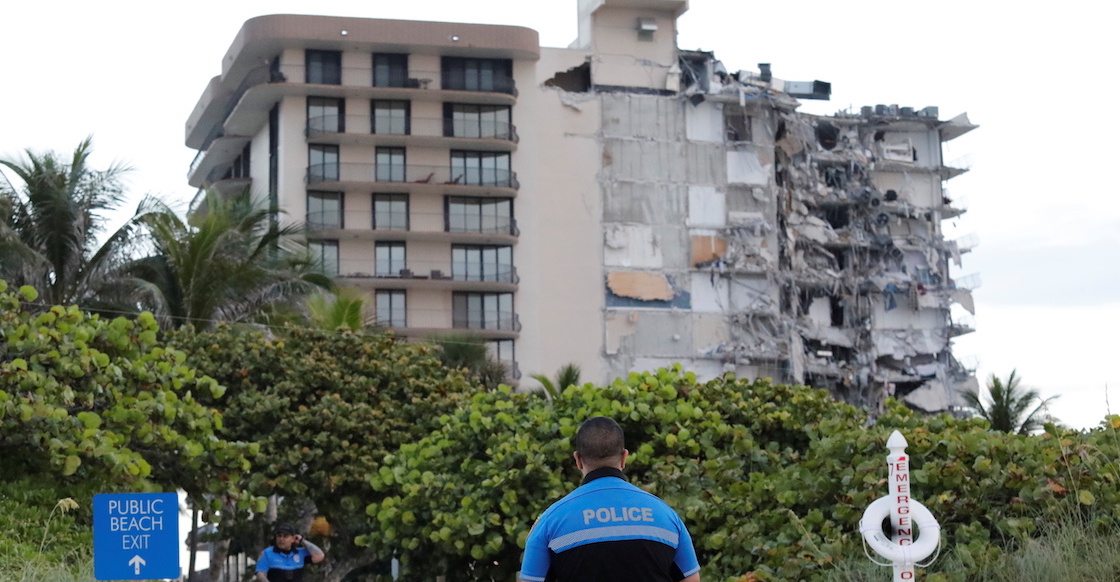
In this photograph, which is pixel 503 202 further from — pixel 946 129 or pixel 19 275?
pixel 19 275

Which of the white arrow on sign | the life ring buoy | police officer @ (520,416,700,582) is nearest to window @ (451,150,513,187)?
the white arrow on sign

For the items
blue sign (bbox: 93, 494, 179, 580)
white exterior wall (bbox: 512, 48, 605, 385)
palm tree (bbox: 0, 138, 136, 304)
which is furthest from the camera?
white exterior wall (bbox: 512, 48, 605, 385)

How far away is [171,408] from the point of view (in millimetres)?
16031

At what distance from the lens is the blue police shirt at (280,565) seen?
14.6 metres

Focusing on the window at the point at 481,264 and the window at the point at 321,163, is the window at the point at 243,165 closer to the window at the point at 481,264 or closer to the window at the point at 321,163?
the window at the point at 321,163

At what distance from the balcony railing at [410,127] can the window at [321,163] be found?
1.02 metres

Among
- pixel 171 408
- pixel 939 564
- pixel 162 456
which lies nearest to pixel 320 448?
pixel 162 456

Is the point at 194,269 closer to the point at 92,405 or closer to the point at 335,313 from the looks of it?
the point at 335,313

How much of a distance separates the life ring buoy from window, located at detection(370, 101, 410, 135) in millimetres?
53688

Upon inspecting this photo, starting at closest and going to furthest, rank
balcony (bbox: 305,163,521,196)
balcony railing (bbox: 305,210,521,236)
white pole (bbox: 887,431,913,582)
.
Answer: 1. white pole (bbox: 887,431,913,582)
2. balcony railing (bbox: 305,210,521,236)
3. balcony (bbox: 305,163,521,196)

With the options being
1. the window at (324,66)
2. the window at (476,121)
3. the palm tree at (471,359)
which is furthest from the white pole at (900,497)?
the window at (324,66)

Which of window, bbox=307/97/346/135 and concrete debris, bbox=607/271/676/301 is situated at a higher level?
window, bbox=307/97/346/135

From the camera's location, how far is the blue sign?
32.2 ft

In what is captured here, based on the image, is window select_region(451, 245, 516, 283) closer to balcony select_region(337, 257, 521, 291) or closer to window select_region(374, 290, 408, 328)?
balcony select_region(337, 257, 521, 291)
